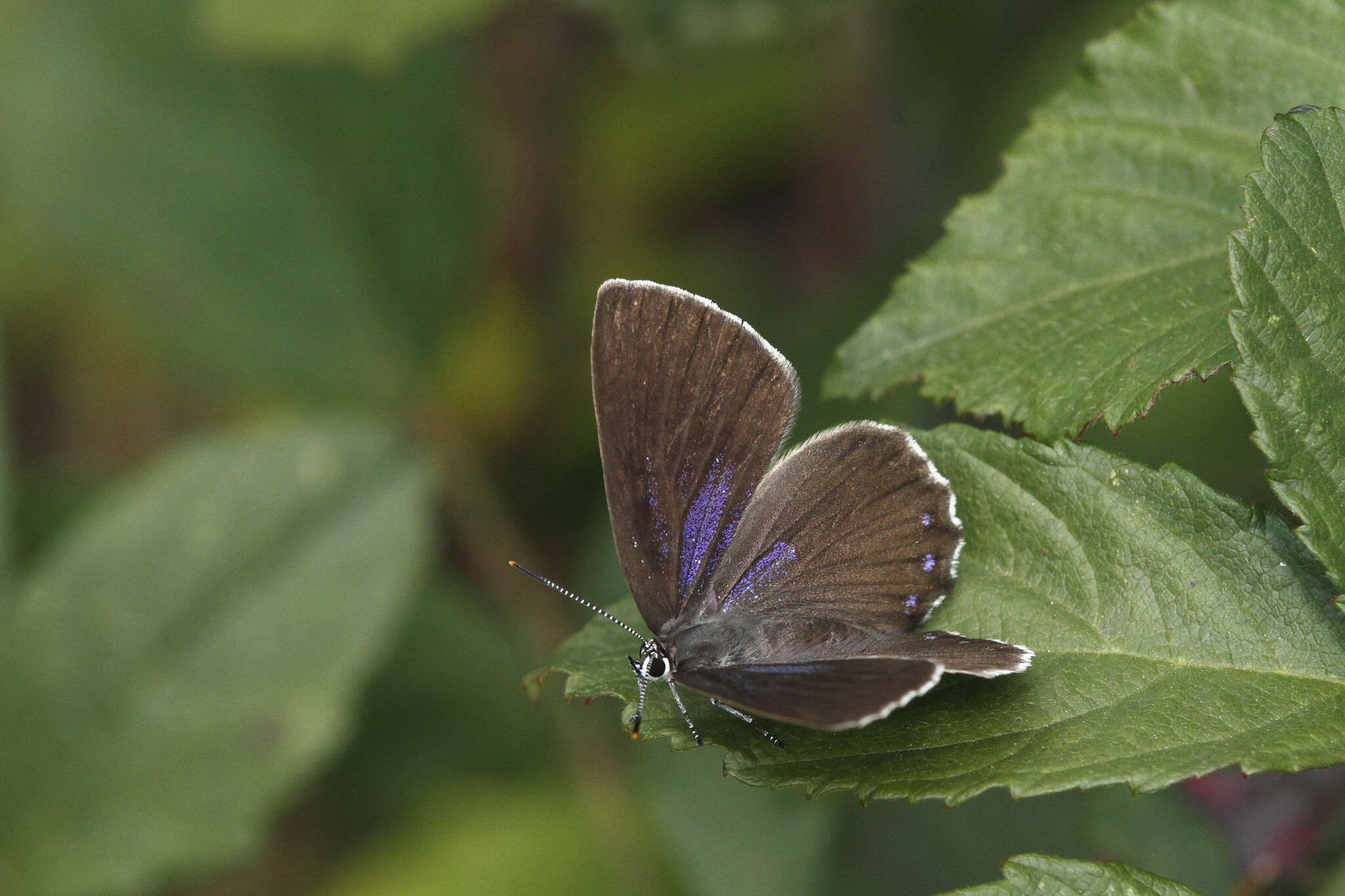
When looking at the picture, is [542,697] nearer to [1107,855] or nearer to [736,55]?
[1107,855]

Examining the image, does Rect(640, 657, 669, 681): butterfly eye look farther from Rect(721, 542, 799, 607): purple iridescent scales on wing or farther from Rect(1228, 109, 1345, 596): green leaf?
Rect(1228, 109, 1345, 596): green leaf

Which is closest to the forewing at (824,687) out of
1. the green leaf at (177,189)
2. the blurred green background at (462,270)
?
the blurred green background at (462,270)

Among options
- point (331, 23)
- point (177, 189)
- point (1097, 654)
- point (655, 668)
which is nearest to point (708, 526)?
point (655, 668)

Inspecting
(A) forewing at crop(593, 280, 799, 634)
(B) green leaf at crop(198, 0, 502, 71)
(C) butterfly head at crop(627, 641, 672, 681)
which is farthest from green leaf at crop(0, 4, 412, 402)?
(C) butterfly head at crop(627, 641, 672, 681)

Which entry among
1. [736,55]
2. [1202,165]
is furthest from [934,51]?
[1202,165]

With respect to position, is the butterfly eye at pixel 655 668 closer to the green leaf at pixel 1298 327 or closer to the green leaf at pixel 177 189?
the green leaf at pixel 1298 327

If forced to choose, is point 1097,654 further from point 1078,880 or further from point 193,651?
point 193,651
